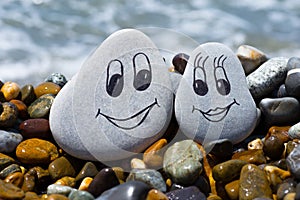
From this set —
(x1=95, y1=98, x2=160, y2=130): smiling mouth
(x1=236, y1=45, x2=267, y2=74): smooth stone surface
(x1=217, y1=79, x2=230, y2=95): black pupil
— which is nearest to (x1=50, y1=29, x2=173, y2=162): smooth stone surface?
(x1=95, y1=98, x2=160, y2=130): smiling mouth

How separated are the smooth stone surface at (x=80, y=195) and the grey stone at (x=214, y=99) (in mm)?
805

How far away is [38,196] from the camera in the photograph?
2.95m

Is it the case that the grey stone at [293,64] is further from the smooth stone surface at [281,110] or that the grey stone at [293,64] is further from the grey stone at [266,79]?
the smooth stone surface at [281,110]

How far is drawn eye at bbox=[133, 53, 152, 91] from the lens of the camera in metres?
3.31

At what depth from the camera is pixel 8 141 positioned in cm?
335

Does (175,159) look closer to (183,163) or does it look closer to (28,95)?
(183,163)

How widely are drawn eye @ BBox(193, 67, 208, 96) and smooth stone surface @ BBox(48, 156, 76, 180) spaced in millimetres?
891

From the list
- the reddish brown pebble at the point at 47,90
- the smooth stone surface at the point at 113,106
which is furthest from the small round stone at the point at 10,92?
the smooth stone surface at the point at 113,106

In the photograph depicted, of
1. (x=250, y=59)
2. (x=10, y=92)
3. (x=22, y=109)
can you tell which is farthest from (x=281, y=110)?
(x=10, y=92)

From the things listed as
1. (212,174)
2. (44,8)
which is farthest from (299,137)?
(44,8)

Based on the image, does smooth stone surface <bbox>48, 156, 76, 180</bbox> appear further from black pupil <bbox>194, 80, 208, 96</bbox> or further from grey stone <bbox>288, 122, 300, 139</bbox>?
grey stone <bbox>288, 122, 300, 139</bbox>

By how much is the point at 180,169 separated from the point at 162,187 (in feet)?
0.45

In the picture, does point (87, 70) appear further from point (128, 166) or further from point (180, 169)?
point (180, 169)

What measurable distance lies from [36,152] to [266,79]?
1574 mm
